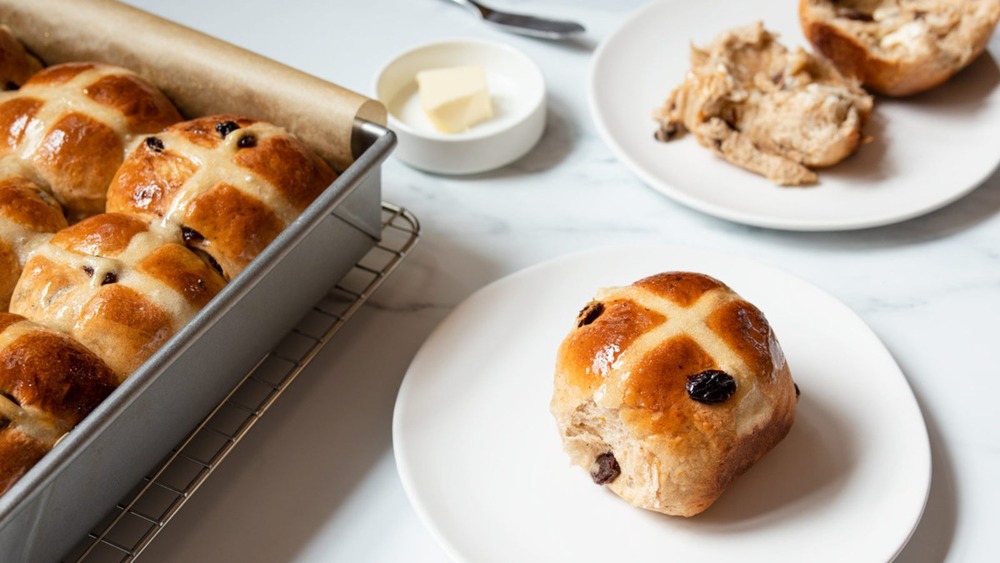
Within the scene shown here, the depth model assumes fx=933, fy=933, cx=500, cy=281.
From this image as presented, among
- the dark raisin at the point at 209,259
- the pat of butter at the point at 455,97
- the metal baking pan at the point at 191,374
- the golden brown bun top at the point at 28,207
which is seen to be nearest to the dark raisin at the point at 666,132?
the pat of butter at the point at 455,97

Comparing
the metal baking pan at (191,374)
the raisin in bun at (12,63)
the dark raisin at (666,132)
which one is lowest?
the dark raisin at (666,132)

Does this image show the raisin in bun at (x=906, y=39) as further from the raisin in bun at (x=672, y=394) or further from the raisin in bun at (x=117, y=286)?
the raisin in bun at (x=117, y=286)

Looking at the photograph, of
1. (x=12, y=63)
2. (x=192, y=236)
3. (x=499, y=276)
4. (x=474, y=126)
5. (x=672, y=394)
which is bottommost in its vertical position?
(x=499, y=276)

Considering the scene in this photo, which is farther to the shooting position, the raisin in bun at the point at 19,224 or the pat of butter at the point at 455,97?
the pat of butter at the point at 455,97

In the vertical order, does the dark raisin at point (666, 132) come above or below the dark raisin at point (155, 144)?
below

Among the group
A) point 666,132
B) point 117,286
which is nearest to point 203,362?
point 117,286

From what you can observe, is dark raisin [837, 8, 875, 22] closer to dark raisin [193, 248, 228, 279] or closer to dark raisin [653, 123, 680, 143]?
dark raisin [653, 123, 680, 143]

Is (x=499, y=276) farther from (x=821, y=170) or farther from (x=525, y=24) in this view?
(x=525, y=24)
